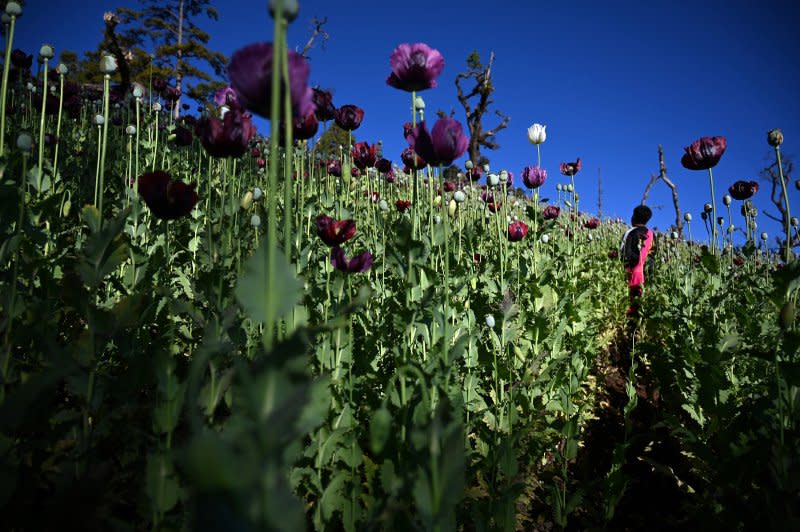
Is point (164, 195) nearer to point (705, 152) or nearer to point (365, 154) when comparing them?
point (365, 154)

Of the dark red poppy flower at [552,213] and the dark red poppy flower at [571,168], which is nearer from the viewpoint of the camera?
the dark red poppy flower at [552,213]

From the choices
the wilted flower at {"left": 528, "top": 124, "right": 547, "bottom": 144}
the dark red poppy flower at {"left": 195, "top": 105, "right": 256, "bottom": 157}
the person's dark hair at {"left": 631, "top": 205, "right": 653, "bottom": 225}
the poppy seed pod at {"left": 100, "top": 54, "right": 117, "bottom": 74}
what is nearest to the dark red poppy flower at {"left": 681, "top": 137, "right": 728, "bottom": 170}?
the wilted flower at {"left": 528, "top": 124, "right": 547, "bottom": 144}

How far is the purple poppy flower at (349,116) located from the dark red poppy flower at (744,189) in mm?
2895

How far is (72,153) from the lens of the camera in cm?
417

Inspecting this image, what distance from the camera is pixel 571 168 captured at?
4059mm

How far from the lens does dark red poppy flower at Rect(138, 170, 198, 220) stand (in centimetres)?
138

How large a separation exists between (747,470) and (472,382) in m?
0.95

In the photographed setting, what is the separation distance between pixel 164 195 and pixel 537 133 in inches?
89.7

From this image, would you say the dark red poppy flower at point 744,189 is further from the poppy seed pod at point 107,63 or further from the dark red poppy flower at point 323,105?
the poppy seed pod at point 107,63

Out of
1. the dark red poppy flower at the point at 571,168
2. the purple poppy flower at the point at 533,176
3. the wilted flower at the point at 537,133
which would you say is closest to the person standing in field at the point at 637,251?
the dark red poppy flower at the point at 571,168

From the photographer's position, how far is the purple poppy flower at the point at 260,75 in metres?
0.68

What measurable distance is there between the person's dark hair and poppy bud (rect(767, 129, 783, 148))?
12.6 ft

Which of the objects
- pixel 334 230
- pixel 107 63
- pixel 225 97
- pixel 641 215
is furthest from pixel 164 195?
pixel 641 215

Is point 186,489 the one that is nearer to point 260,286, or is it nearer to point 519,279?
point 260,286
